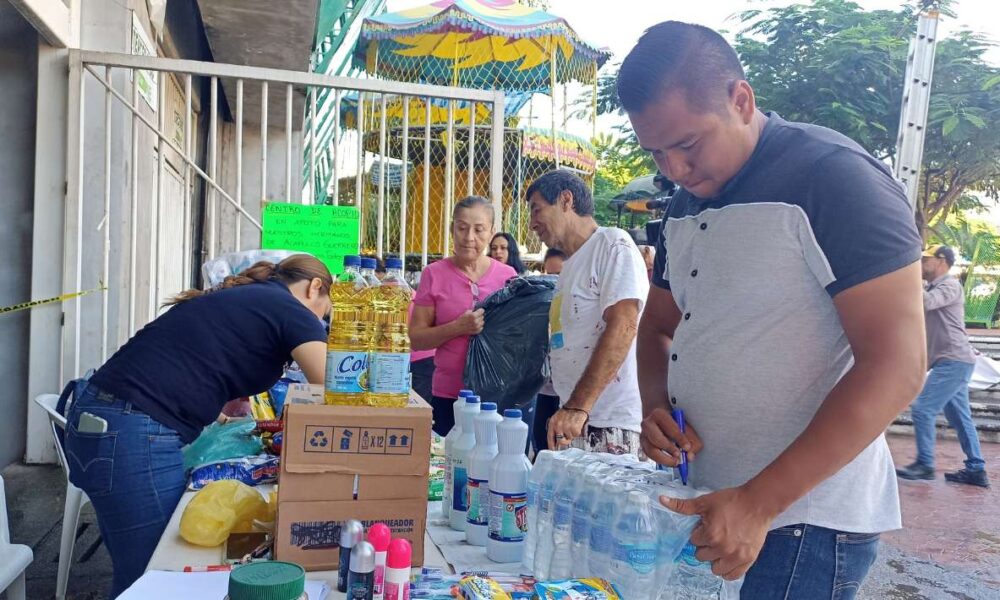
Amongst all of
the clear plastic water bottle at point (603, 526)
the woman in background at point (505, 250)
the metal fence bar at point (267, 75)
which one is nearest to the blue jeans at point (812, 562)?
the clear plastic water bottle at point (603, 526)

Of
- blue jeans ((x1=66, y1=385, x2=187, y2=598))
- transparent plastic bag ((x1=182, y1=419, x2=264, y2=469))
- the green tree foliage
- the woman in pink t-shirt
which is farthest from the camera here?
the green tree foliage

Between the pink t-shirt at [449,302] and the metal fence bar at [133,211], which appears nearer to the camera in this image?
the pink t-shirt at [449,302]

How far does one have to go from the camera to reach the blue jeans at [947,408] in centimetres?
627

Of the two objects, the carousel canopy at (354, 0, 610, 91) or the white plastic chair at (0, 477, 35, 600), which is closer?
the white plastic chair at (0, 477, 35, 600)

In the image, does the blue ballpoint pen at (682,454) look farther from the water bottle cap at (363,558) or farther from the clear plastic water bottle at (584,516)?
the water bottle cap at (363,558)

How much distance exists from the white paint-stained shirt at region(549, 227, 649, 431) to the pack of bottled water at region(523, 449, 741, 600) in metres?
1.13

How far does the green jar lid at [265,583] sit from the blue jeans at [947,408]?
6.54 m

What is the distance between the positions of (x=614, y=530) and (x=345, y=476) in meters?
0.60

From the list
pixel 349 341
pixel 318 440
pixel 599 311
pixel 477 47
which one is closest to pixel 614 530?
pixel 318 440

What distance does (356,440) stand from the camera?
1565 mm

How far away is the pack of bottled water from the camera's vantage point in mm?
1319

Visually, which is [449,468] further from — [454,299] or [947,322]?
[947,322]

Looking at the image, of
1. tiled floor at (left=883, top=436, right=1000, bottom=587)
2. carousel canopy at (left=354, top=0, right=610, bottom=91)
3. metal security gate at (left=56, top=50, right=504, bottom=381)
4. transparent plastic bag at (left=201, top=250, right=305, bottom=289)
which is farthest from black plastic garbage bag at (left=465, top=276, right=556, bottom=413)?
carousel canopy at (left=354, top=0, right=610, bottom=91)

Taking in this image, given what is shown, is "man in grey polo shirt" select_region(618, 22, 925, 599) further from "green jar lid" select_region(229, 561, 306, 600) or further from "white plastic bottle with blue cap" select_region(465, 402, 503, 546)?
"green jar lid" select_region(229, 561, 306, 600)
